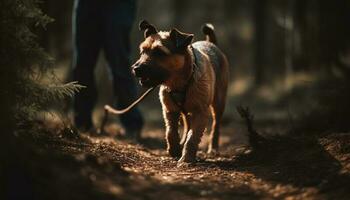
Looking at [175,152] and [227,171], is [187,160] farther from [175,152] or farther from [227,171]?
[175,152]

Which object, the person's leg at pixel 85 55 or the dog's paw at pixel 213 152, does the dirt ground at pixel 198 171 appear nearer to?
the dog's paw at pixel 213 152

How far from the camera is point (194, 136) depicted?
7363 millimetres

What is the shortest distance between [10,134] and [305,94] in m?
13.8

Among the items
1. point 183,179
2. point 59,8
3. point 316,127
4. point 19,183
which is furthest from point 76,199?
point 59,8

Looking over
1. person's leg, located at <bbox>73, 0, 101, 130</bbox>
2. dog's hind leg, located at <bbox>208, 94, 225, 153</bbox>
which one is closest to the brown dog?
dog's hind leg, located at <bbox>208, 94, 225, 153</bbox>

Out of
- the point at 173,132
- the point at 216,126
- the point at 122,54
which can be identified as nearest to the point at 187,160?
the point at 173,132

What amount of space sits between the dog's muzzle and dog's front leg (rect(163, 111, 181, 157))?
0.68 metres

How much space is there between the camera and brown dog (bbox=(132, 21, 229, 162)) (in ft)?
23.6

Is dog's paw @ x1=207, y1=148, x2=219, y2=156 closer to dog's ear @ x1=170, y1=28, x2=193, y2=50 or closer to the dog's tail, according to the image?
dog's ear @ x1=170, y1=28, x2=193, y2=50

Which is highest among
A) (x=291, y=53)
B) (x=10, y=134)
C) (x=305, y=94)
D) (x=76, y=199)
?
(x=291, y=53)

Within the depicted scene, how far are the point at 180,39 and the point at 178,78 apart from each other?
1.55 ft

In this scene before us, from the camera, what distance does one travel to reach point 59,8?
64.7 ft

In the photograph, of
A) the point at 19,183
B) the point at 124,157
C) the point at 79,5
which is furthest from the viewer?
the point at 79,5

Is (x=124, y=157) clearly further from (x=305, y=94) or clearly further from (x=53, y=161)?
(x=305, y=94)
